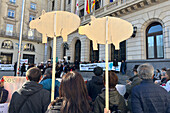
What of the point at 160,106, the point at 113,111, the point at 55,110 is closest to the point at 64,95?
the point at 55,110

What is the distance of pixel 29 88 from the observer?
6.72ft

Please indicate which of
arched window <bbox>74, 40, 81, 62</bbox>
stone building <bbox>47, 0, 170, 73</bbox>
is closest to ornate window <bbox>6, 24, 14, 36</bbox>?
arched window <bbox>74, 40, 81, 62</bbox>

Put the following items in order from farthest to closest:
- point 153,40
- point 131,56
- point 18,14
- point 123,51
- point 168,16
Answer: point 18,14, point 123,51, point 131,56, point 153,40, point 168,16

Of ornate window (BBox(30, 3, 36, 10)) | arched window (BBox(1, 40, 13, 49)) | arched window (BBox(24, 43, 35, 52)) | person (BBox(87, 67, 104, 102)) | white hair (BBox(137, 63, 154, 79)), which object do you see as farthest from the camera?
ornate window (BBox(30, 3, 36, 10))

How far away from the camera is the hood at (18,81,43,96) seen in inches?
78.5

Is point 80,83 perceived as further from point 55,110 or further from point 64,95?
point 55,110

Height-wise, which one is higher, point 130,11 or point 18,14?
point 18,14

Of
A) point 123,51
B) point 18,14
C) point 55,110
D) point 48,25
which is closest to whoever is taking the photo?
point 55,110

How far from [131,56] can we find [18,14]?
2859 cm

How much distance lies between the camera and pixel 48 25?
9.56 feet

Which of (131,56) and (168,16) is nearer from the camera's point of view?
(168,16)

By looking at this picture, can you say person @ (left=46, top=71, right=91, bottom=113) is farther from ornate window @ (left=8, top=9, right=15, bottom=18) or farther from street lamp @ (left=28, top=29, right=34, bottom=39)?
ornate window @ (left=8, top=9, right=15, bottom=18)

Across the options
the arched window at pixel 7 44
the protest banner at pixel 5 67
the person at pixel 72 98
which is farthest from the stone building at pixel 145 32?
the arched window at pixel 7 44

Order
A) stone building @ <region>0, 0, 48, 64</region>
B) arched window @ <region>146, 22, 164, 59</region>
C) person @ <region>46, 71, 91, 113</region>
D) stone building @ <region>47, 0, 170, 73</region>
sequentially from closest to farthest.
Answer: person @ <region>46, 71, 91, 113</region>, stone building @ <region>47, 0, 170, 73</region>, arched window @ <region>146, 22, 164, 59</region>, stone building @ <region>0, 0, 48, 64</region>
